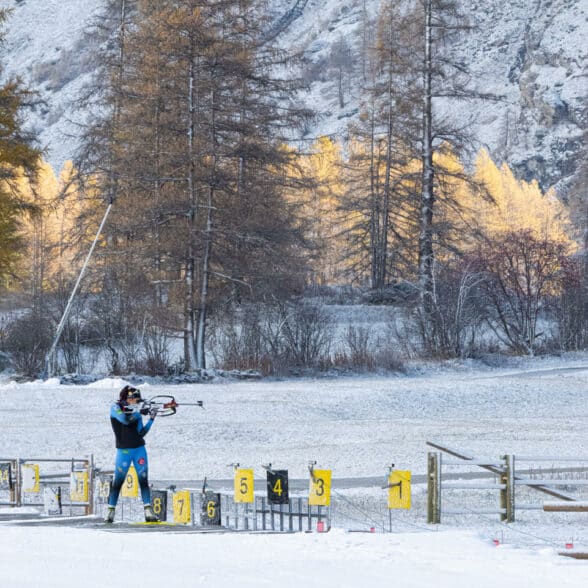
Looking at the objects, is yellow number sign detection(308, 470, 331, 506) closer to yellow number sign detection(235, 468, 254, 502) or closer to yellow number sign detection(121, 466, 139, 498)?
yellow number sign detection(235, 468, 254, 502)

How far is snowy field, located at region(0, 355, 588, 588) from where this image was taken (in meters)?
7.80

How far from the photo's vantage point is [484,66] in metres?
133

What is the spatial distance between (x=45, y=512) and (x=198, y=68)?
19.3m

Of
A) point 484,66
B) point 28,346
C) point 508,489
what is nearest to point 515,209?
point 28,346

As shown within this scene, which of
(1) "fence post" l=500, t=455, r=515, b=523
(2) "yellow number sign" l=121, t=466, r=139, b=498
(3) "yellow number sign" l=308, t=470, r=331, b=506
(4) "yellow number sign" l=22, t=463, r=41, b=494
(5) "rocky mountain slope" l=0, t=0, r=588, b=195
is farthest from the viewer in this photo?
(5) "rocky mountain slope" l=0, t=0, r=588, b=195

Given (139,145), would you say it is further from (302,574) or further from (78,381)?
(302,574)

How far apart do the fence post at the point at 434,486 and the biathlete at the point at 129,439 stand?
13.4ft

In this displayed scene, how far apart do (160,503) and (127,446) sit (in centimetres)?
181

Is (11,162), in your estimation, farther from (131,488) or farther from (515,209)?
(515,209)

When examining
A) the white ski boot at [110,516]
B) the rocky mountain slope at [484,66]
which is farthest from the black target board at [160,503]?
the rocky mountain slope at [484,66]

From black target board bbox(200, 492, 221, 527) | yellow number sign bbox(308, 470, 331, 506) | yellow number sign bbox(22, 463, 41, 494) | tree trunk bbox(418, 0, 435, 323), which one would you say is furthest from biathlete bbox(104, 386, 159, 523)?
tree trunk bbox(418, 0, 435, 323)

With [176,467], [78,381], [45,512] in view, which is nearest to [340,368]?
[78,381]

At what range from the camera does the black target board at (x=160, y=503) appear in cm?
1309

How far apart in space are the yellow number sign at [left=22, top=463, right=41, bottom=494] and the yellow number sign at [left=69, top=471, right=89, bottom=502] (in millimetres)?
525
